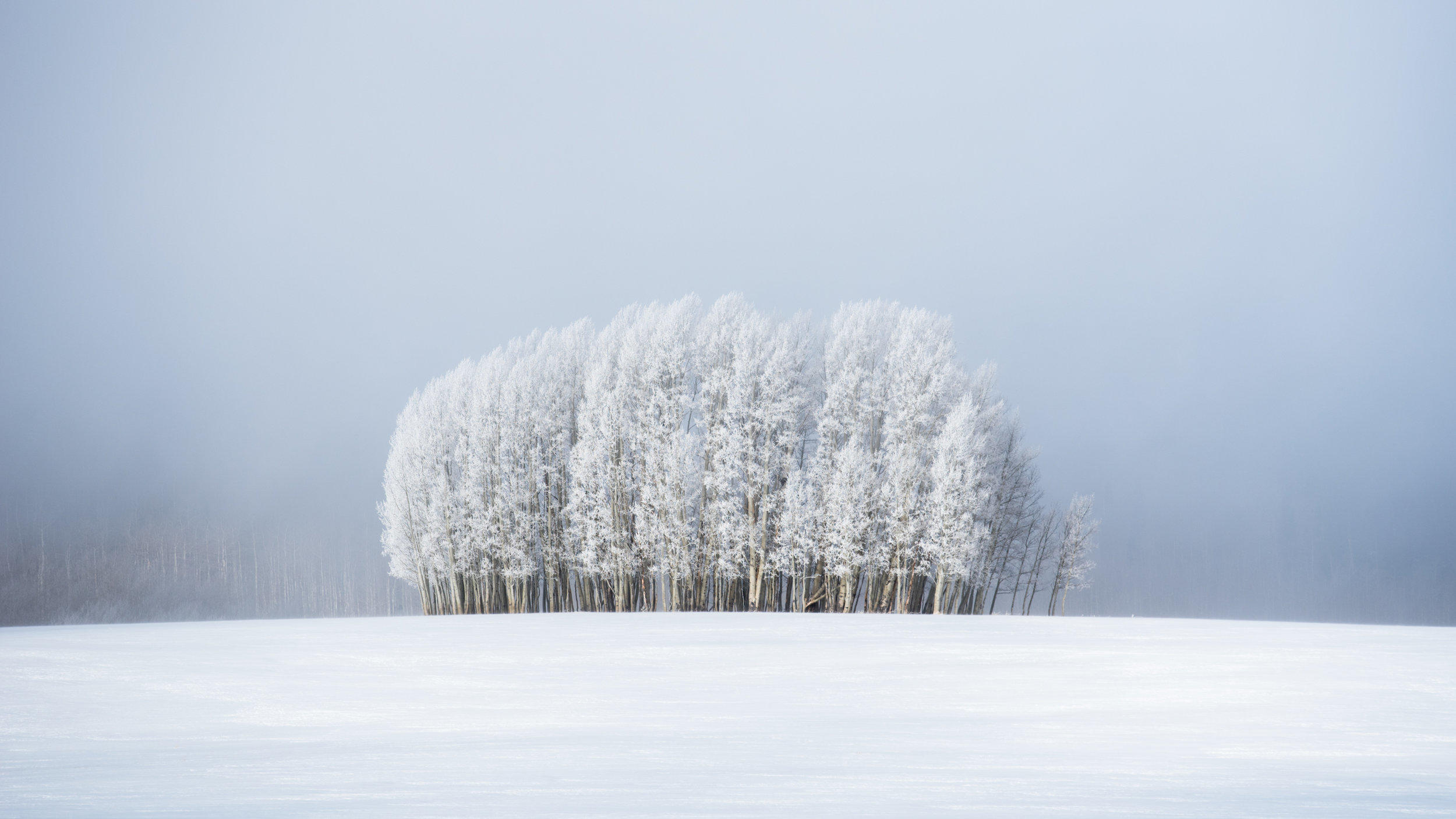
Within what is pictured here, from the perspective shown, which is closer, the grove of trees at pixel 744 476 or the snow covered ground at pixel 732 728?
the snow covered ground at pixel 732 728

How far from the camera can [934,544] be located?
39.4 meters

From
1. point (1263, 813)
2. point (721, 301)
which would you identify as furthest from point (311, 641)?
point (721, 301)

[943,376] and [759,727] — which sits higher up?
[943,376]

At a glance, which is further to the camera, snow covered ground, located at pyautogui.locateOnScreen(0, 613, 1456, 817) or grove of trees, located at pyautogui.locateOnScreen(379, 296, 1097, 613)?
grove of trees, located at pyautogui.locateOnScreen(379, 296, 1097, 613)

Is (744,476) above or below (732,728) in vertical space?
above

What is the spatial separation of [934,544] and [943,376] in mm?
7202

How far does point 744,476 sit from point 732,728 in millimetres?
31634

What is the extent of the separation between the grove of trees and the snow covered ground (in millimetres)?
19748

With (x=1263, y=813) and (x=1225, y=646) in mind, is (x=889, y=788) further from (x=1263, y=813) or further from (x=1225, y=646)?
(x=1225, y=646)

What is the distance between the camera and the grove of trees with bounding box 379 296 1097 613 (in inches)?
1590

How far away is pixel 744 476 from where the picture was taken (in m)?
41.6

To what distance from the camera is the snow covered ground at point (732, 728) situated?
22.1ft

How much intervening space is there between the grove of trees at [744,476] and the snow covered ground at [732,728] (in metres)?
19.7

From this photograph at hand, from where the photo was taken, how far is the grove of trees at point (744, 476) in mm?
40375
